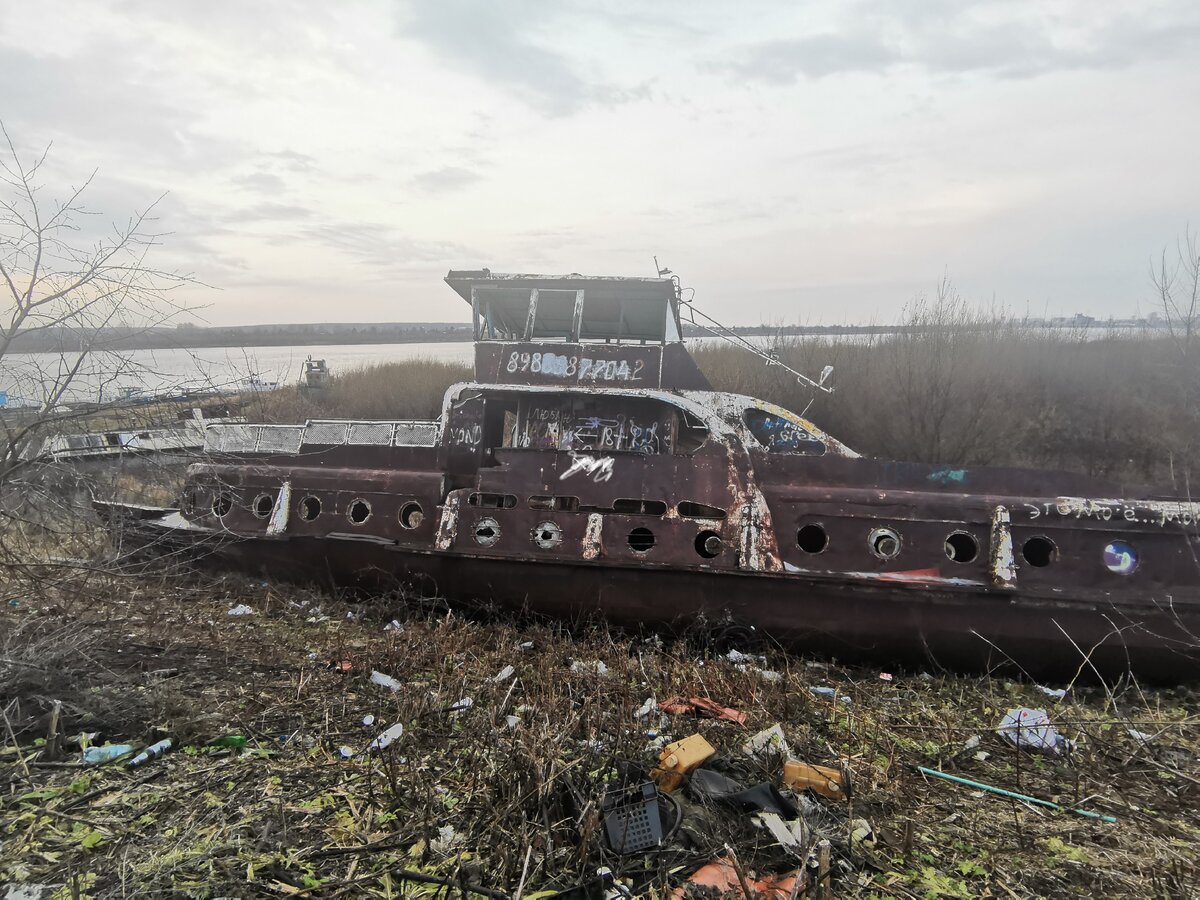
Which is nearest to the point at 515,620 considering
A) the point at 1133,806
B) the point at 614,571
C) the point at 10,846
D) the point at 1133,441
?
the point at 614,571

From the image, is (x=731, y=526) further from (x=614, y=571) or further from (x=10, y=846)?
(x=10, y=846)

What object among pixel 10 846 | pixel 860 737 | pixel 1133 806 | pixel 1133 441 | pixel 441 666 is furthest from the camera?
pixel 1133 441

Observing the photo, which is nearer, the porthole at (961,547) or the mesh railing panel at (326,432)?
the porthole at (961,547)

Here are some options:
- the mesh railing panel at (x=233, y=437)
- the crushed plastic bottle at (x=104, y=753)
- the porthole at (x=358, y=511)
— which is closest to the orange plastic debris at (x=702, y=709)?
the crushed plastic bottle at (x=104, y=753)

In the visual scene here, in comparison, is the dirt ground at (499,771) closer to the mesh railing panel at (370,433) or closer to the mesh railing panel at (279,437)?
the mesh railing panel at (279,437)

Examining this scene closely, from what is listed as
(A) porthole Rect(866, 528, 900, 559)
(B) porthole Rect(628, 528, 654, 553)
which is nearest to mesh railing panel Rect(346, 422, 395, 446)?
(B) porthole Rect(628, 528, 654, 553)

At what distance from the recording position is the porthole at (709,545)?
5887 millimetres

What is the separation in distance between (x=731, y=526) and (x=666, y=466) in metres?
0.83

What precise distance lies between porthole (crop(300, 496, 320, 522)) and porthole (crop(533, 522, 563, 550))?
8.67 ft

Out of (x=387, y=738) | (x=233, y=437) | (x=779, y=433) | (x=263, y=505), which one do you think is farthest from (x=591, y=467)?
(x=233, y=437)

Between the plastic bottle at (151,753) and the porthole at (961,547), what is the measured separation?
19.1ft

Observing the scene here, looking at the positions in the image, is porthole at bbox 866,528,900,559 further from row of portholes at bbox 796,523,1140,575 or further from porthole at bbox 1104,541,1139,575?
porthole at bbox 1104,541,1139,575

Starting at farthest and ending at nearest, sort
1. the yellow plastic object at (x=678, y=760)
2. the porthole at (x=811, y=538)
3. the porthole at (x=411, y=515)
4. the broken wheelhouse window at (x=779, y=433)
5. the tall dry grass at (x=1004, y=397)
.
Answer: the tall dry grass at (x=1004, y=397), the porthole at (x=411, y=515), the broken wheelhouse window at (x=779, y=433), the porthole at (x=811, y=538), the yellow plastic object at (x=678, y=760)

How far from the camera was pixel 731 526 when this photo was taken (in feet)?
19.2
